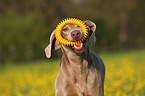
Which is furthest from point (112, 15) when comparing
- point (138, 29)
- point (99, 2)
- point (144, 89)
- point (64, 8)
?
point (144, 89)

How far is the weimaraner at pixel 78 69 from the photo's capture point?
11.1 ft

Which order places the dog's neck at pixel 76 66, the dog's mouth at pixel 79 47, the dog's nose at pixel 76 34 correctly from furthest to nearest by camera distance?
the dog's neck at pixel 76 66 < the dog's mouth at pixel 79 47 < the dog's nose at pixel 76 34

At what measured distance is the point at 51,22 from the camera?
85.0 ft

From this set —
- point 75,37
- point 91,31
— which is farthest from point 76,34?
point 91,31

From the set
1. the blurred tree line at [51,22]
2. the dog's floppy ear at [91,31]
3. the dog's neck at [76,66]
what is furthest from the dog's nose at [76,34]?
the blurred tree line at [51,22]

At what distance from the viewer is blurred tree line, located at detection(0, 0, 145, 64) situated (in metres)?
20.7

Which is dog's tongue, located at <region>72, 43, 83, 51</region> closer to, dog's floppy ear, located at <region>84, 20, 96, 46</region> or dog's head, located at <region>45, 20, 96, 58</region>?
dog's head, located at <region>45, 20, 96, 58</region>

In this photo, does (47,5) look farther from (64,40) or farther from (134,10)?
(64,40)

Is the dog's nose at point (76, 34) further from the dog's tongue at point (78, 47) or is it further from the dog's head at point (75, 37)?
the dog's tongue at point (78, 47)

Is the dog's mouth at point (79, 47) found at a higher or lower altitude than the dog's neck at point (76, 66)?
higher

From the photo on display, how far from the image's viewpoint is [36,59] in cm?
2156

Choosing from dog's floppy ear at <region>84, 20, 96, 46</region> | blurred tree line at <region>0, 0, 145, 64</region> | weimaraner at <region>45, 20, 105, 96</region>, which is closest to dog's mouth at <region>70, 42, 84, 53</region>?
weimaraner at <region>45, 20, 105, 96</region>

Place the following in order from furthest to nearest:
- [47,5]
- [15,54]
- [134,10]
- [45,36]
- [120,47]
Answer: [134,10], [120,47], [47,5], [45,36], [15,54]

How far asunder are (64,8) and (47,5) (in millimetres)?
2075
